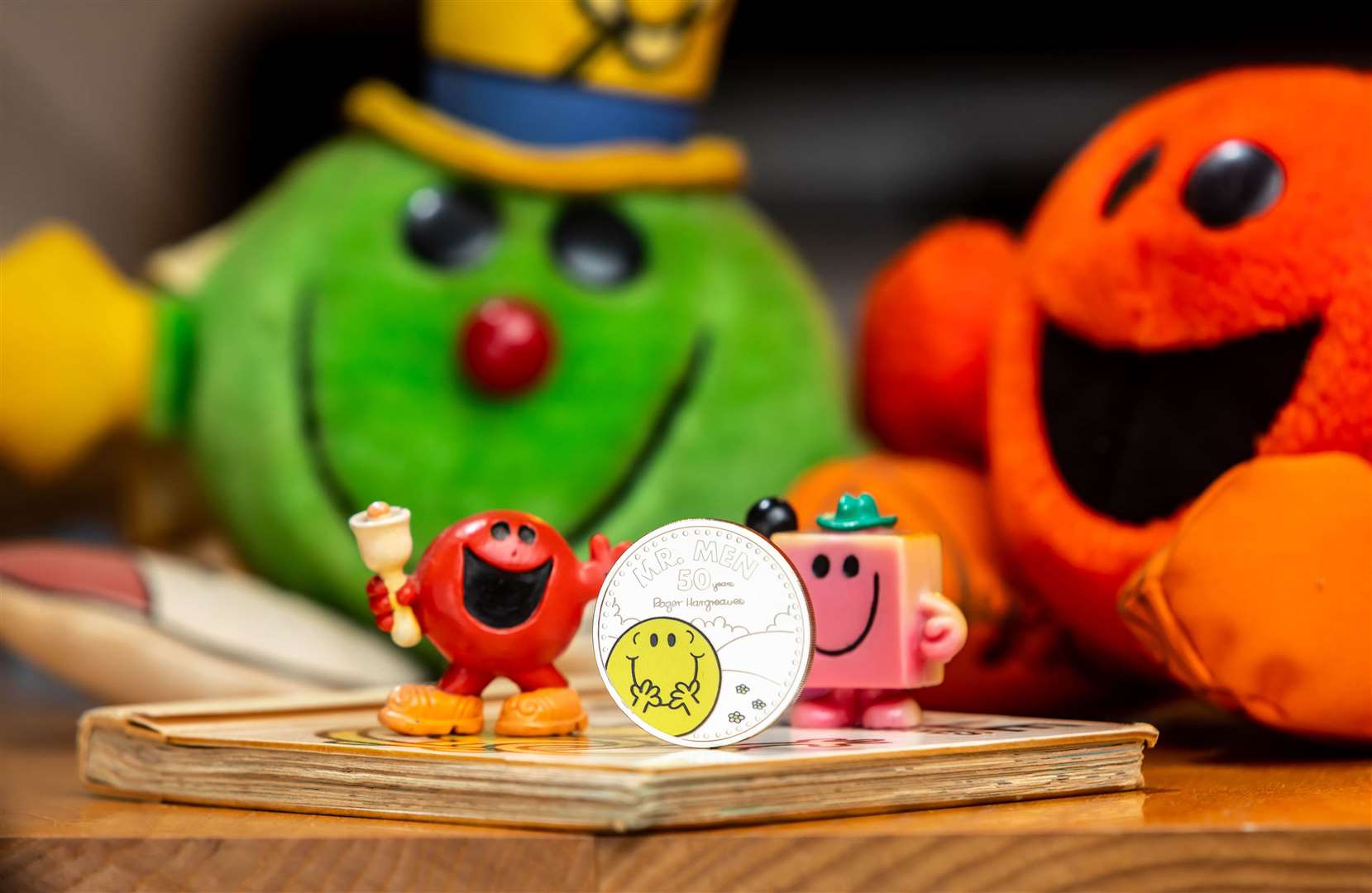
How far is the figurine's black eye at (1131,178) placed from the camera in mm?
619

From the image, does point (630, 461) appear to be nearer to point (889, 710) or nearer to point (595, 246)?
point (595, 246)

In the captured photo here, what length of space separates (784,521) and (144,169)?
1200 millimetres

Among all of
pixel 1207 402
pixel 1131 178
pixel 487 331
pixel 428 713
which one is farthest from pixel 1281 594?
pixel 487 331

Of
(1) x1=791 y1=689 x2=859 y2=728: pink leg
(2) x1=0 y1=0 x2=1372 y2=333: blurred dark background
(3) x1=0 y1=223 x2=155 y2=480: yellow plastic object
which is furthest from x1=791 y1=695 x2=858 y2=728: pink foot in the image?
(2) x1=0 y1=0 x2=1372 y2=333: blurred dark background

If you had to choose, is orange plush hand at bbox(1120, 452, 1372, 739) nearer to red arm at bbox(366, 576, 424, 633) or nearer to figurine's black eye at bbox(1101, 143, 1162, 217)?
figurine's black eye at bbox(1101, 143, 1162, 217)

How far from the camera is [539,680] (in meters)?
0.52

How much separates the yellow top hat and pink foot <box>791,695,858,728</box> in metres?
0.36

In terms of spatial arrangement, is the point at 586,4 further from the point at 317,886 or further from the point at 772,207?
the point at 772,207

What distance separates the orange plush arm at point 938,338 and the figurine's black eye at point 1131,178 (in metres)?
0.13

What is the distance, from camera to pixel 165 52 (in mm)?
1559

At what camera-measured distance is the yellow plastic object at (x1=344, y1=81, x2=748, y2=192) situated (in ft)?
2.61

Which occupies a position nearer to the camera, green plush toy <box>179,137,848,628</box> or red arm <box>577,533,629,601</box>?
red arm <box>577,533,629,601</box>

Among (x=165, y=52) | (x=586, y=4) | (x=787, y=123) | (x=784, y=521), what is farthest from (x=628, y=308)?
(x=165, y=52)

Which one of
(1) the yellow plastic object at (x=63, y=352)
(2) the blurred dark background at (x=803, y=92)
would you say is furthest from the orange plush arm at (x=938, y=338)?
(2) the blurred dark background at (x=803, y=92)
